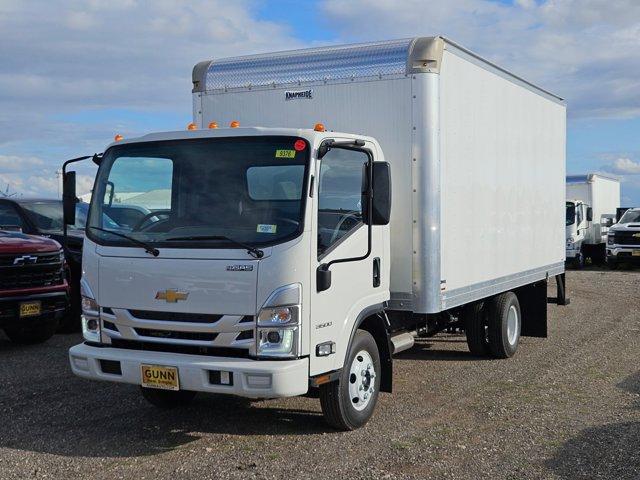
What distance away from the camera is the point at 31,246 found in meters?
9.73

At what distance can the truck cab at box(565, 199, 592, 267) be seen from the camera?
985 inches

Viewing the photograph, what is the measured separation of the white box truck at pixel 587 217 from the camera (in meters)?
25.2

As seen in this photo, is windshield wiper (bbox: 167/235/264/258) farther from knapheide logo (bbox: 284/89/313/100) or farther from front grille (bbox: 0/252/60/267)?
front grille (bbox: 0/252/60/267)

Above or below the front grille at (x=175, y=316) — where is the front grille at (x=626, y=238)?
above

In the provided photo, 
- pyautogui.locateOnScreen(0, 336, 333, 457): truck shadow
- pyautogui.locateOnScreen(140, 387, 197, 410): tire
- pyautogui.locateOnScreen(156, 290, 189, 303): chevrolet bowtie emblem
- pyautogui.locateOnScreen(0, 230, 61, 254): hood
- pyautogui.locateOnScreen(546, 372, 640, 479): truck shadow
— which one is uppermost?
pyautogui.locateOnScreen(0, 230, 61, 254): hood

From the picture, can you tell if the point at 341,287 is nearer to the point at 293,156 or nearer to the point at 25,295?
the point at 293,156

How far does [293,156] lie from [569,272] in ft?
66.4

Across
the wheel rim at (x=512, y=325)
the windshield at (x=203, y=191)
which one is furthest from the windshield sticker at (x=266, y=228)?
the wheel rim at (x=512, y=325)

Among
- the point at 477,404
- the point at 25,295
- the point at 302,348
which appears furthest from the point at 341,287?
the point at 25,295

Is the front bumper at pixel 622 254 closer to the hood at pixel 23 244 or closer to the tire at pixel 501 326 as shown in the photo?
the tire at pixel 501 326

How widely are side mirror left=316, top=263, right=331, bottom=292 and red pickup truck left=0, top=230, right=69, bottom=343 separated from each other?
17.2ft

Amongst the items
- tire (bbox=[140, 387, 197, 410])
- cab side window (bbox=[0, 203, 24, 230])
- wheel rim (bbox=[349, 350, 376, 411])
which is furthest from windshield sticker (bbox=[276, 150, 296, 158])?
cab side window (bbox=[0, 203, 24, 230])

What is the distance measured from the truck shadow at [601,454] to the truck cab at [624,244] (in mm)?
19072

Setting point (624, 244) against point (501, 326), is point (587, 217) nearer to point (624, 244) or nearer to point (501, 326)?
point (624, 244)
